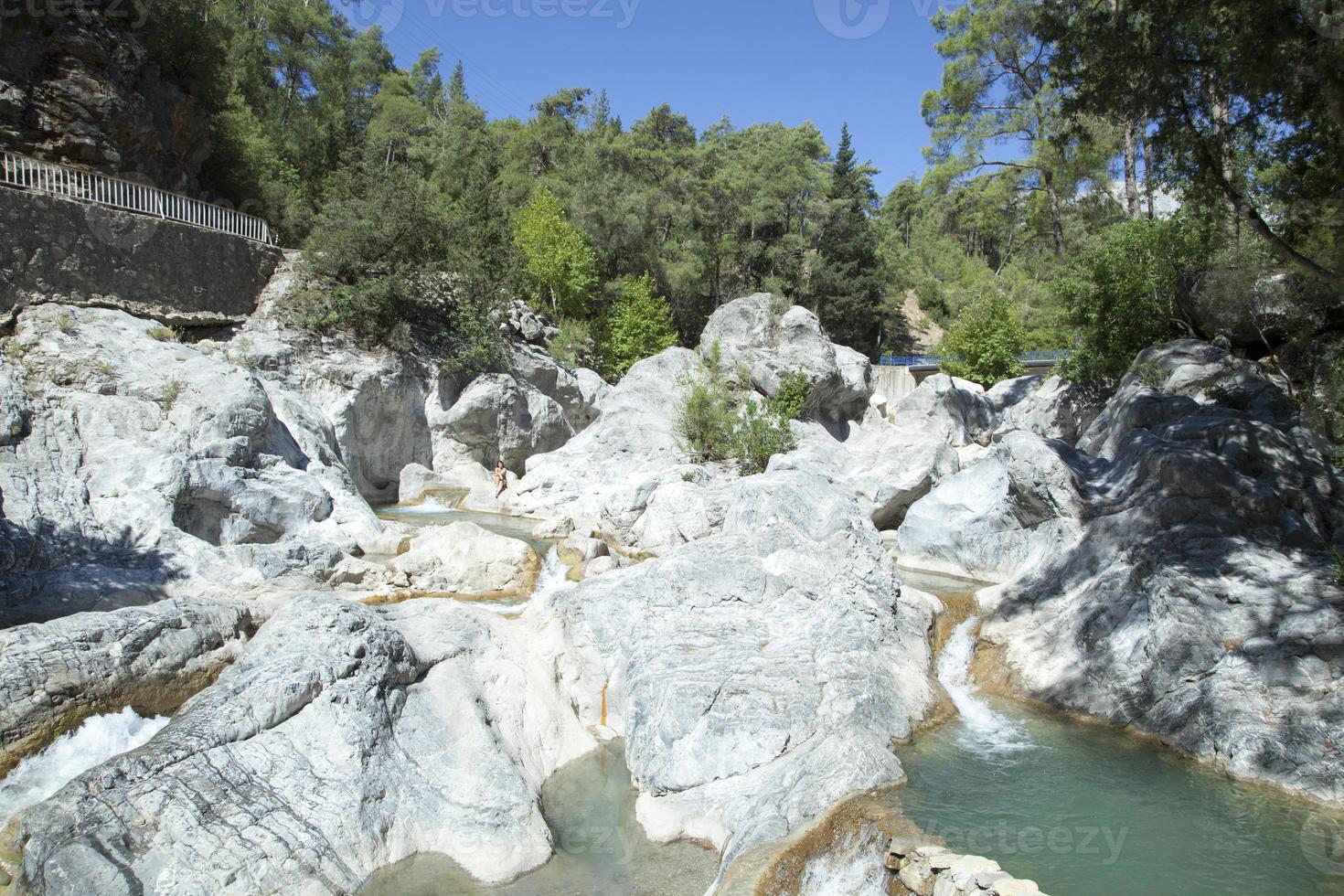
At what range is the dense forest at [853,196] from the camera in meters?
11.3

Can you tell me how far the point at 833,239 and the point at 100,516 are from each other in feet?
114

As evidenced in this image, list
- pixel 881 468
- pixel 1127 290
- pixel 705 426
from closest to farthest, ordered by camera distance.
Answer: pixel 881 468
pixel 1127 290
pixel 705 426

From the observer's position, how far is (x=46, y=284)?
52.5ft

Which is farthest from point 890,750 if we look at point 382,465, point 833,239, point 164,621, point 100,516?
point 833,239

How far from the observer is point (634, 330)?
31.7 m

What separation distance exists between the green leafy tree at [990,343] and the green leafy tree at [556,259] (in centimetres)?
1456

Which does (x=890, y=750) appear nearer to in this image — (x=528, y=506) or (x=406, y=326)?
(x=528, y=506)

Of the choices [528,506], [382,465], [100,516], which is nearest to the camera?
[100,516]

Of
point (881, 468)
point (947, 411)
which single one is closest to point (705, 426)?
point (881, 468)

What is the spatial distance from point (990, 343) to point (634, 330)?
526 inches

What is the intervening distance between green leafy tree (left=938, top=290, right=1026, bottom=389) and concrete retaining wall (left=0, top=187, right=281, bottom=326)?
2388 cm

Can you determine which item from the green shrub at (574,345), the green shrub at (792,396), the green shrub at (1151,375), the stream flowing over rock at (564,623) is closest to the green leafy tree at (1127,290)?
the green shrub at (1151,375)

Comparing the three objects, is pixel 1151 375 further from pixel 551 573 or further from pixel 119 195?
pixel 119 195

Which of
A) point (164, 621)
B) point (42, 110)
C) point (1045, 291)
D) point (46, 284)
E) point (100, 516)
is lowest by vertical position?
point (164, 621)
